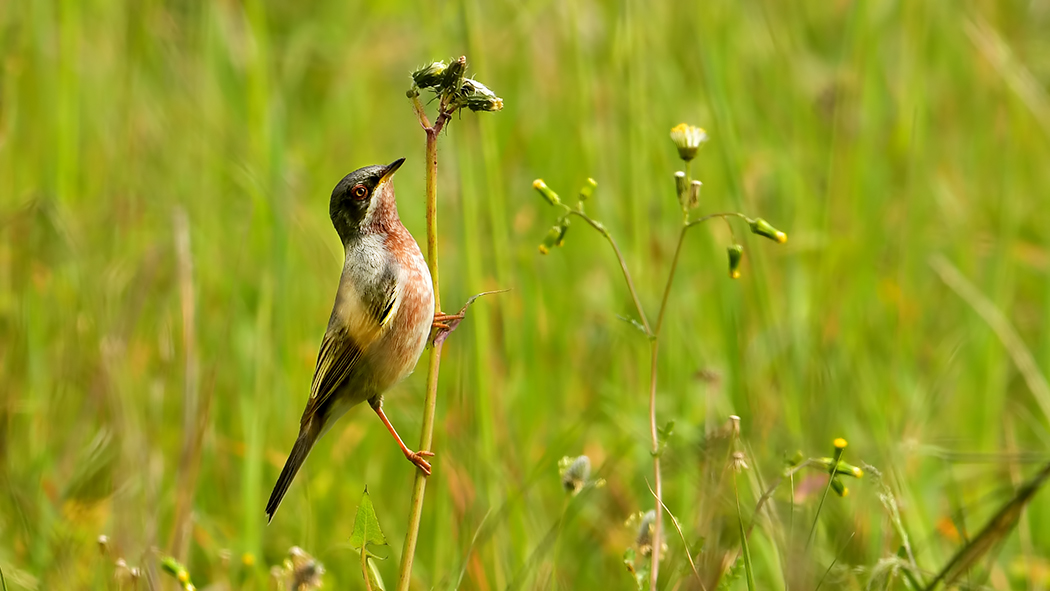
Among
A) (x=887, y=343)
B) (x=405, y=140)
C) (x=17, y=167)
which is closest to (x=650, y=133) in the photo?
(x=887, y=343)

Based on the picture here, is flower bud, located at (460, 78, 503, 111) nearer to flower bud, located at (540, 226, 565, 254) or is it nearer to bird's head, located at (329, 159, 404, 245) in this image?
flower bud, located at (540, 226, 565, 254)

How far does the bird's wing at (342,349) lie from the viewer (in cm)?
330

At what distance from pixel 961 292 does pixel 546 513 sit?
82.4 inches

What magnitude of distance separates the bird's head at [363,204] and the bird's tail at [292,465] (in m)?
0.70

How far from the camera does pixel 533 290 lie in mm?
5273

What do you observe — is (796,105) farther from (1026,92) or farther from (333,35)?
(333,35)

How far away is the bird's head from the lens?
349 centimetres

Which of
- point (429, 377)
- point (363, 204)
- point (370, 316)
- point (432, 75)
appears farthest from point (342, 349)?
point (432, 75)

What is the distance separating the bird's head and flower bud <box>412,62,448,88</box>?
1.07m

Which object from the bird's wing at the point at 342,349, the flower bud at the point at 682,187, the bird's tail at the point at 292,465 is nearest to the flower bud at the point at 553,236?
the flower bud at the point at 682,187

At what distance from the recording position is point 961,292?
15.9ft

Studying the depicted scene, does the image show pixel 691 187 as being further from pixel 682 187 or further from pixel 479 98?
pixel 479 98

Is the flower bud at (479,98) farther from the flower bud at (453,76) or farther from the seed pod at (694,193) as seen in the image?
the seed pod at (694,193)

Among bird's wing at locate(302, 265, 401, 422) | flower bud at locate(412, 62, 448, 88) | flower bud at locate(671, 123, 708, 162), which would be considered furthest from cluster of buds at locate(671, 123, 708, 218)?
bird's wing at locate(302, 265, 401, 422)
